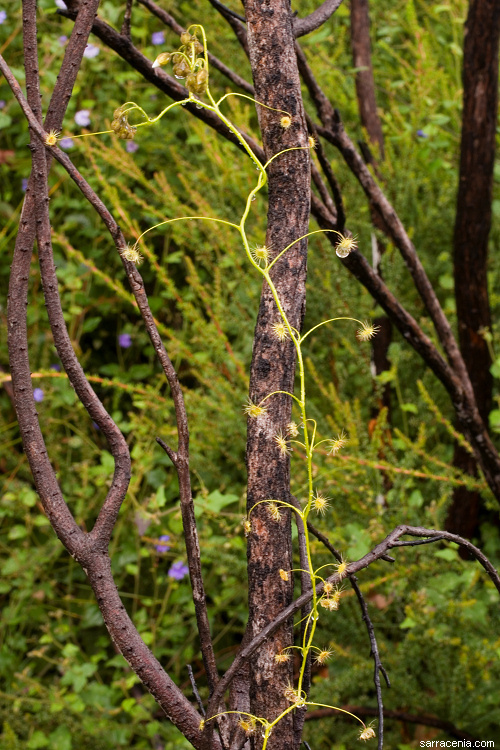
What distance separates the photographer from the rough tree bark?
55.5 inches

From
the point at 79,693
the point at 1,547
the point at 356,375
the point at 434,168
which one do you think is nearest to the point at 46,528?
the point at 1,547

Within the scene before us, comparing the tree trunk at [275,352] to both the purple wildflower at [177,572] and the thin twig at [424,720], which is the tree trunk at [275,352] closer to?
the thin twig at [424,720]

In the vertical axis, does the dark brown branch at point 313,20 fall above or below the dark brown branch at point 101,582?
above

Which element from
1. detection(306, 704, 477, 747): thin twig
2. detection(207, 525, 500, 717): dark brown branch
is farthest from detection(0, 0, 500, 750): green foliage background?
detection(207, 525, 500, 717): dark brown branch

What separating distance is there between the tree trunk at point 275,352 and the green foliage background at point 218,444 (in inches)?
30.7

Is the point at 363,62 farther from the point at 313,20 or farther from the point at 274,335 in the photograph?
the point at 274,335

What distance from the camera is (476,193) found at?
1470 mm

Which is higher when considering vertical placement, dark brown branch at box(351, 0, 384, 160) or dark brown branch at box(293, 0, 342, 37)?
dark brown branch at box(351, 0, 384, 160)

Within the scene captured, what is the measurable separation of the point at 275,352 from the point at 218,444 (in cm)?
119

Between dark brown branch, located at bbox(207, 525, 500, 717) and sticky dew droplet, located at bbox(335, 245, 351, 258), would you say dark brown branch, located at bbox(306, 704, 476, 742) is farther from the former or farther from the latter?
sticky dew droplet, located at bbox(335, 245, 351, 258)

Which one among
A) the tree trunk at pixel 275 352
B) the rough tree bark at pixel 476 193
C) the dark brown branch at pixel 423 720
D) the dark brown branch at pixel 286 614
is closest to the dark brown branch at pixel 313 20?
the tree trunk at pixel 275 352

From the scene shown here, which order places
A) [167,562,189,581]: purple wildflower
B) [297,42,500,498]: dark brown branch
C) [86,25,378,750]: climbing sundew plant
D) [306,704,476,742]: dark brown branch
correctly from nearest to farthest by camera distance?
[86,25,378,750]: climbing sundew plant, [297,42,500,498]: dark brown branch, [306,704,476,742]: dark brown branch, [167,562,189,581]: purple wildflower

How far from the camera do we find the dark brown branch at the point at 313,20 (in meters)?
0.72

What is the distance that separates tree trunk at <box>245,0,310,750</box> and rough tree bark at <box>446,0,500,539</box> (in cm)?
98
